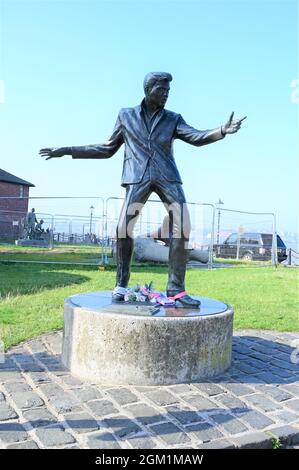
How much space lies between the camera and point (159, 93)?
4352mm

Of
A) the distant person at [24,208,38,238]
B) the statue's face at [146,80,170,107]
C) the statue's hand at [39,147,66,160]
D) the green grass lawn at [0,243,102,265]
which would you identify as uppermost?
the statue's face at [146,80,170,107]

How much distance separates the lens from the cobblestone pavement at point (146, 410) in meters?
2.80

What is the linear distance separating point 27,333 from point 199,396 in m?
2.49

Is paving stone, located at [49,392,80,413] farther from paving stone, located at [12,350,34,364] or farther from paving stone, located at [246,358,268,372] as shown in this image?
paving stone, located at [246,358,268,372]

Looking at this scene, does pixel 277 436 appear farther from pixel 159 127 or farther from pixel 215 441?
pixel 159 127

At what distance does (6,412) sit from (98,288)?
5774mm

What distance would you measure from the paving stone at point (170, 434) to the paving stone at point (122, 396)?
17.7 inches

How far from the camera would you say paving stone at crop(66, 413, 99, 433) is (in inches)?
114

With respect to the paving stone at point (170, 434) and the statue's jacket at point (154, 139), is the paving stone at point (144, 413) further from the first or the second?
the statue's jacket at point (154, 139)

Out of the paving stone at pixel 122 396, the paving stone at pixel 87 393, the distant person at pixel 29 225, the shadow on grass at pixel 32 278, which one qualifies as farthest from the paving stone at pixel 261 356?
the distant person at pixel 29 225

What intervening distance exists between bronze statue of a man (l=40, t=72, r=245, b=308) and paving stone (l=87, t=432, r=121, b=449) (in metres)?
1.76

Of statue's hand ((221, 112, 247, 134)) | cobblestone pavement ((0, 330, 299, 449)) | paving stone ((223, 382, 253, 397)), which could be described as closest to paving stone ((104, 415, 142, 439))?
cobblestone pavement ((0, 330, 299, 449))

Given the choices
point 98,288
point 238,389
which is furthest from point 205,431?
point 98,288

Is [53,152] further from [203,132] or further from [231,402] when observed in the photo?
[231,402]
